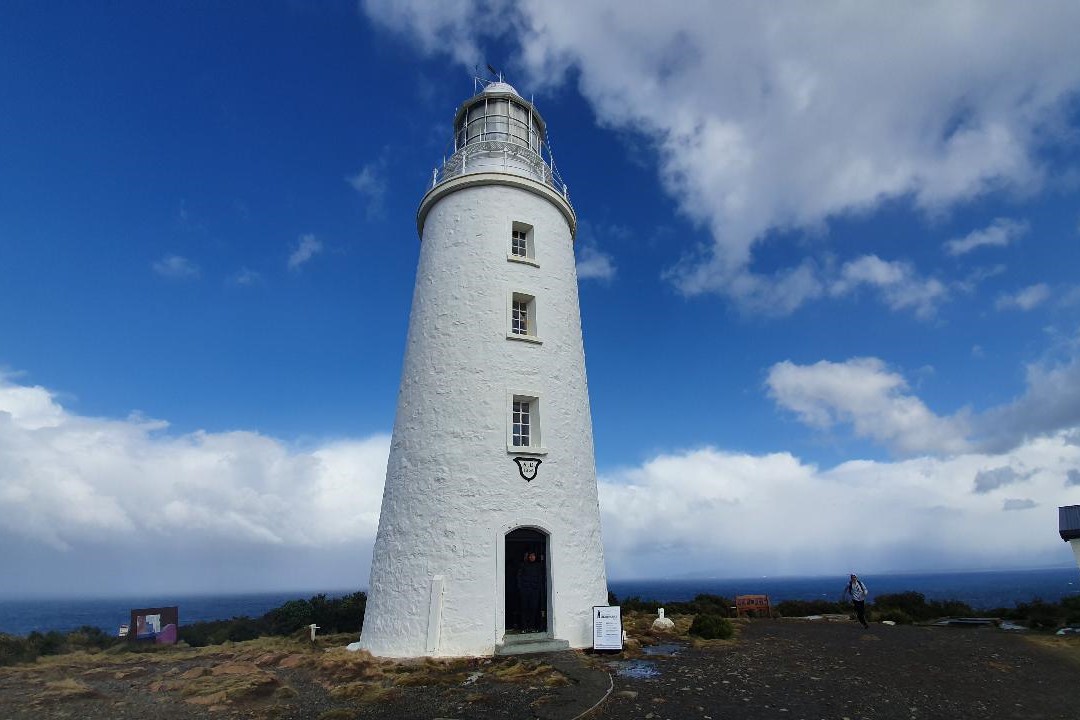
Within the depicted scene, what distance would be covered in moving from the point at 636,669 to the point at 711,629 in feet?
15.1

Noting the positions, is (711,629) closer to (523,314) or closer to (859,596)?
(859,596)

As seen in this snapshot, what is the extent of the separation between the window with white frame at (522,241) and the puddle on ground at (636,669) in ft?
30.0

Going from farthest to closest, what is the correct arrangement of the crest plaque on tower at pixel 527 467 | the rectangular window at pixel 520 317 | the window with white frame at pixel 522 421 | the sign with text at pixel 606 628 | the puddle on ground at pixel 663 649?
the rectangular window at pixel 520 317 → the window with white frame at pixel 522 421 → the crest plaque on tower at pixel 527 467 → the puddle on ground at pixel 663 649 → the sign with text at pixel 606 628

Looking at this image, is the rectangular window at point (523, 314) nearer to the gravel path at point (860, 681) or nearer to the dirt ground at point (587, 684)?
the dirt ground at point (587, 684)

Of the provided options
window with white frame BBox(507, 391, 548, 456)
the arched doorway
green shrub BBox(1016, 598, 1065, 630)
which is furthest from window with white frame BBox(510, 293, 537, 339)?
green shrub BBox(1016, 598, 1065, 630)

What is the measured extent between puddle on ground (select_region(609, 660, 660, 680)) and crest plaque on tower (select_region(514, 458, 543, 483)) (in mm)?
3939

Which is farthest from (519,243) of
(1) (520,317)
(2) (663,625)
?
(2) (663,625)

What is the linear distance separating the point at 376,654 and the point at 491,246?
9329mm

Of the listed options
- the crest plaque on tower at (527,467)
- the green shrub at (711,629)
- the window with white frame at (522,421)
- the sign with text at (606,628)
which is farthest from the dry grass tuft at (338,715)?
the green shrub at (711,629)

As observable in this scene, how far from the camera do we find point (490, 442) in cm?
1279

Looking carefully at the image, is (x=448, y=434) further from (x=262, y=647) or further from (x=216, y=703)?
(x=262, y=647)

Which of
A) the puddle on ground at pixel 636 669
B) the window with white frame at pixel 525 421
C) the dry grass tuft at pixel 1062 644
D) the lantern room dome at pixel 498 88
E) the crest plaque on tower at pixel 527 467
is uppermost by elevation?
the lantern room dome at pixel 498 88

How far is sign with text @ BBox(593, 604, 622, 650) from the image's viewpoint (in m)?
11.9

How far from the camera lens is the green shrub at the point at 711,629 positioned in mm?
14242
